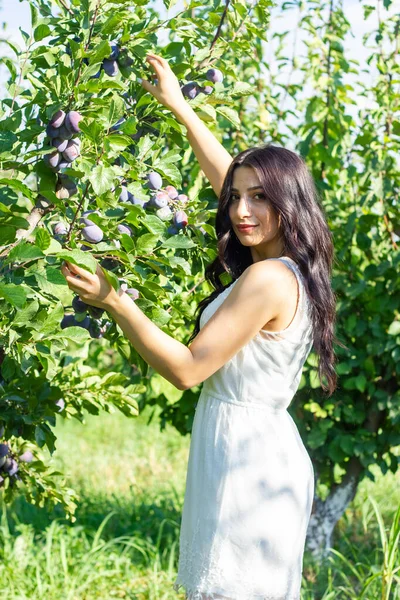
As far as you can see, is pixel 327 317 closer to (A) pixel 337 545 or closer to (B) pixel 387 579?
(B) pixel 387 579

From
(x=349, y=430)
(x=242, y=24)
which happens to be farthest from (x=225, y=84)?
(x=349, y=430)

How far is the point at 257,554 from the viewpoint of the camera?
5.78 ft

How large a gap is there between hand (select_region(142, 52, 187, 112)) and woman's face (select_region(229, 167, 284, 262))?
0.23 meters

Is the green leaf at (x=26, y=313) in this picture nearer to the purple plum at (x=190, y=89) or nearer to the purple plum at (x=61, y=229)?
the purple plum at (x=61, y=229)

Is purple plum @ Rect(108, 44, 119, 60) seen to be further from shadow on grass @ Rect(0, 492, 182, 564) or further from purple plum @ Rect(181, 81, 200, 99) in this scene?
shadow on grass @ Rect(0, 492, 182, 564)

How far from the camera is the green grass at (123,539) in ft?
10.3

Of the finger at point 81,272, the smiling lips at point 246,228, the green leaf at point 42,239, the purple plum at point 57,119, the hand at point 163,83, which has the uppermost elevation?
the hand at point 163,83

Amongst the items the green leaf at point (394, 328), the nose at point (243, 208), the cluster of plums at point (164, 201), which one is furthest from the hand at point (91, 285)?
the green leaf at point (394, 328)

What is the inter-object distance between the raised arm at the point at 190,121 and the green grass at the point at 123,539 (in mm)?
1212

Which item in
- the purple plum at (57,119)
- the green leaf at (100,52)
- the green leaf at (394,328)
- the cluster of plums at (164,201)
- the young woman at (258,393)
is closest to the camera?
the green leaf at (100,52)

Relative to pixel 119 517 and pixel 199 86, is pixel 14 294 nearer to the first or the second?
pixel 199 86

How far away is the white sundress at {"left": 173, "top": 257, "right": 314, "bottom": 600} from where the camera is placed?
1751 millimetres

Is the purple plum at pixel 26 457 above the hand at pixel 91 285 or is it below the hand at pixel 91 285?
below

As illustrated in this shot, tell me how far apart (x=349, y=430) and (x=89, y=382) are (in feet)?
4.99
